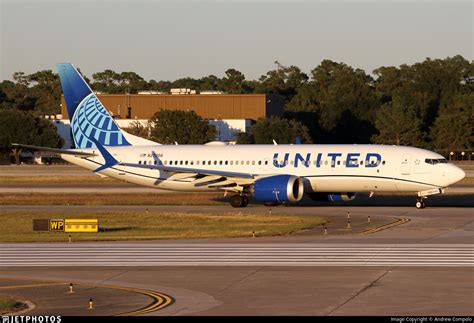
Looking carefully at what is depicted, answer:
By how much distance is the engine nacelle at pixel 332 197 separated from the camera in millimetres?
63094

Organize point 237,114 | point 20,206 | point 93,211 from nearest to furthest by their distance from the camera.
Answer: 1. point 93,211
2. point 20,206
3. point 237,114

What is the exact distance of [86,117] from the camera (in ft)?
226

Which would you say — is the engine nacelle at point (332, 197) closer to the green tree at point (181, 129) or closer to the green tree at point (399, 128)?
the green tree at point (181, 129)

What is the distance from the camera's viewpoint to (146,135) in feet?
497

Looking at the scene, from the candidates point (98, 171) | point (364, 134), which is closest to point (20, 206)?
point (98, 171)

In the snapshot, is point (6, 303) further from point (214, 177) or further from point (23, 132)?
point (23, 132)

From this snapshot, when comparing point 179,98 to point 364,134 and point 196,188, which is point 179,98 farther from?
point 196,188

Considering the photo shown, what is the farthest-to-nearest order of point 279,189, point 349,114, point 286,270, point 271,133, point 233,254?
point 349,114 → point 271,133 → point 279,189 → point 233,254 → point 286,270

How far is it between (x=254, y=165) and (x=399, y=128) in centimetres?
9574

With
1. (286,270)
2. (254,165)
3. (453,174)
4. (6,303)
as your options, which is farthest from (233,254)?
(254,165)

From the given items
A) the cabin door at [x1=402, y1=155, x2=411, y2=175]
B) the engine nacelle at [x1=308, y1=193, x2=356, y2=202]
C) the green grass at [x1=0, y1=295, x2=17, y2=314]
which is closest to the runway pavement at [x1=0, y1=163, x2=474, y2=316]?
the green grass at [x1=0, y1=295, x2=17, y2=314]

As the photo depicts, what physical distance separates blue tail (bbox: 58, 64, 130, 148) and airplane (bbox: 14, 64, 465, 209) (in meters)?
0.07

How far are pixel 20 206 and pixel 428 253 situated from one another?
114ft

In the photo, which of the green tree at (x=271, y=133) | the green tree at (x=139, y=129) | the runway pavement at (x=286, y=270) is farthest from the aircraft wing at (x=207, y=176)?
the green tree at (x=139, y=129)
